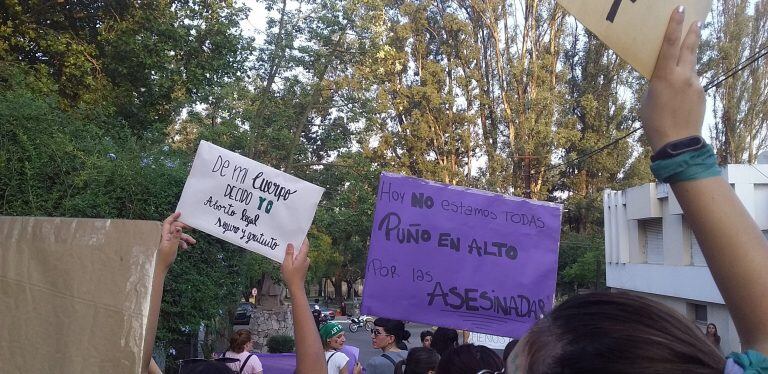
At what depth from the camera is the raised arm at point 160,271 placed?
2.69 metres

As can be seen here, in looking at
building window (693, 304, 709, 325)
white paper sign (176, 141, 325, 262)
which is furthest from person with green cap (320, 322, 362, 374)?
building window (693, 304, 709, 325)

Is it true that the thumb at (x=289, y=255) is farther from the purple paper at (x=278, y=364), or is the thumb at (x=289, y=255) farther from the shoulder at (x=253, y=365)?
the purple paper at (x=278, y=364)

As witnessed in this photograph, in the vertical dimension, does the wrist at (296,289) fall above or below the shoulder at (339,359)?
above

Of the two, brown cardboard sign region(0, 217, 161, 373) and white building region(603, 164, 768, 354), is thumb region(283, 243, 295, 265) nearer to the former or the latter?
brown cardboard sign region(0, 217, 161, 373)

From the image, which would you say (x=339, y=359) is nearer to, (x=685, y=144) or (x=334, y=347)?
(x=334, y=347)

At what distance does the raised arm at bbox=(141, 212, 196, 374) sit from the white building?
16401mm

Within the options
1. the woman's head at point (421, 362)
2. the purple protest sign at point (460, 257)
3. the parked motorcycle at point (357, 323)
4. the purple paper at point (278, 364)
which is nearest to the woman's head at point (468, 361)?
the woman's head at point (421, 362)

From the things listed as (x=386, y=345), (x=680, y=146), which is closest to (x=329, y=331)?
(x=386, y=345)

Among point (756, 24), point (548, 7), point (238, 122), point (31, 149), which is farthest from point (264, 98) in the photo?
point (756, 24)

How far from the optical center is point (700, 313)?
77.1 feet

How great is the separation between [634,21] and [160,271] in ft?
6.87

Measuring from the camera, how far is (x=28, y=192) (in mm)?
6957

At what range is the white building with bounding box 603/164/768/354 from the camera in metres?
20.9

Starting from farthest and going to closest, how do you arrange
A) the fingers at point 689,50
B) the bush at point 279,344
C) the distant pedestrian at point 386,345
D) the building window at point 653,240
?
the building window at point 653,240 → the bush at point 279,344 → the distant pedestrian at point 386,345 → the fingers at point 689,50
